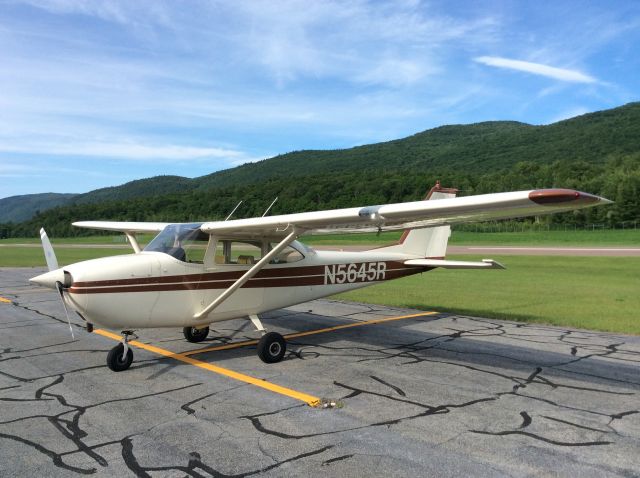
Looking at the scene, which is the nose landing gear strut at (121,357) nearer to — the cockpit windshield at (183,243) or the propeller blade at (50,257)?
the cockpit windshield at (183,243)

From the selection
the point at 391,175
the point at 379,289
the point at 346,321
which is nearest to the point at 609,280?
the point at 379,289

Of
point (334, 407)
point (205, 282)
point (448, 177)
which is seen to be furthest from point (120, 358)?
point (448, 177)

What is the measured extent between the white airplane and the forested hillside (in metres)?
65.1

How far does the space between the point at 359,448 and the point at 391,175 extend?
392 ft

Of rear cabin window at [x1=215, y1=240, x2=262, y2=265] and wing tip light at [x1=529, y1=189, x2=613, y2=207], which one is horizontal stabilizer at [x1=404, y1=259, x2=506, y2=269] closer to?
rear cabin window at [x1=215, y1=240, x2=262, y2=265]

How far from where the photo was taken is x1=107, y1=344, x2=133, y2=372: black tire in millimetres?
6934

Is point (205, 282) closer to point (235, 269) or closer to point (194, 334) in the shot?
point (235, 269)

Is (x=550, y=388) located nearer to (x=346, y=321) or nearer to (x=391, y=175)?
(x=346, y=321)

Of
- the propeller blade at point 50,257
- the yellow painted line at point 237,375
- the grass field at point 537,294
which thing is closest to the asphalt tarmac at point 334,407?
the yellow painted line at point 237,375

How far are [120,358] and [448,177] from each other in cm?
11332

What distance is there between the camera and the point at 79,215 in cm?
13300

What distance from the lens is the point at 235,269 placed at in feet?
26.5

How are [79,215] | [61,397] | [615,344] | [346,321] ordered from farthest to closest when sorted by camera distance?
1. [79,215]
2. [346,321]
3. [615,344]
4. [61,397]

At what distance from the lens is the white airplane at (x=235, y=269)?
606 centimetres
